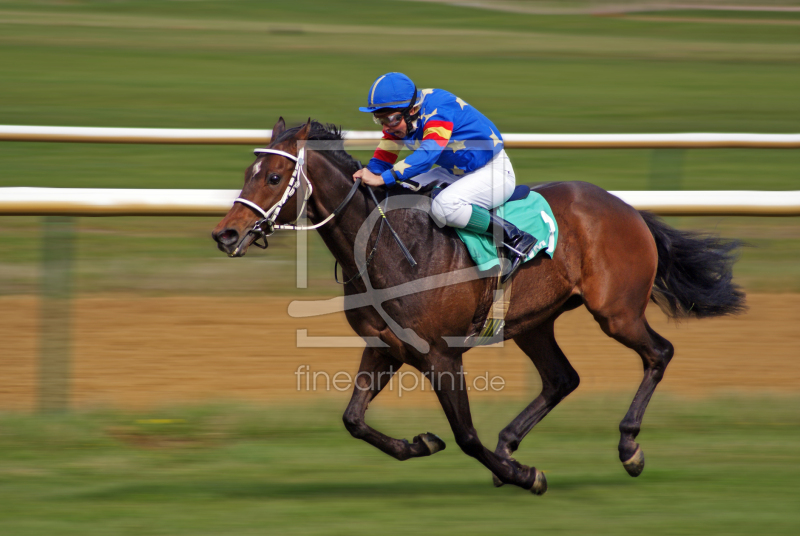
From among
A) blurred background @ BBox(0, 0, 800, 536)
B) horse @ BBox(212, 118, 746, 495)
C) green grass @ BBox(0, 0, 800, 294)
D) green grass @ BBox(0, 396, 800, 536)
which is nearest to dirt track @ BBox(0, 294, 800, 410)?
blurred background @ BBox(0, 0, 800, 536)

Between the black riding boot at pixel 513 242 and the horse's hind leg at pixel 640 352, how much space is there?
58 centimetres

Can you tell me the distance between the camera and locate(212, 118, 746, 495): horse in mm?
3961

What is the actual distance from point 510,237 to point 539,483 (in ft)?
3.41

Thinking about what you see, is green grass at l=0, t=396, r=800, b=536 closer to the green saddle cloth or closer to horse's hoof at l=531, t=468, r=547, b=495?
horse's hoof at l=531, t=468, r=547, b=495

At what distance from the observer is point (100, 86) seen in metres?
19.0

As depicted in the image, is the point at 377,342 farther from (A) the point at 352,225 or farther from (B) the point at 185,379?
(B) the point at 185,379

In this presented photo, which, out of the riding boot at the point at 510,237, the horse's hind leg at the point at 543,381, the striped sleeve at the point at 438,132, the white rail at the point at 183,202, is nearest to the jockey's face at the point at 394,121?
the striped sleeve at the point at 438,132

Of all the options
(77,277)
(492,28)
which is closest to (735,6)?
(492,28)

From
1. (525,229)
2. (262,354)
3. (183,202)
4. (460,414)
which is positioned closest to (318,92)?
(262,354)

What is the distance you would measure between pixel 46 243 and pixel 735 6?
4346 centimetres

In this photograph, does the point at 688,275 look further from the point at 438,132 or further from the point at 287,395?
the point at 287,395

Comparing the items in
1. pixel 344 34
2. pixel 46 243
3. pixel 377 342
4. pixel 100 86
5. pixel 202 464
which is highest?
pixel 344 34

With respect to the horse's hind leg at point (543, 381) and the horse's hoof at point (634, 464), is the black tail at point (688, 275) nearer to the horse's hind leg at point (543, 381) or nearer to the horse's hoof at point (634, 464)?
the horse's hind leg at point (543, 381)

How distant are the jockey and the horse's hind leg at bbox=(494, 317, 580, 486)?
705 millimetres
